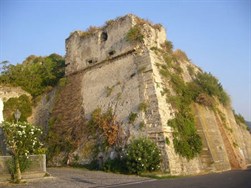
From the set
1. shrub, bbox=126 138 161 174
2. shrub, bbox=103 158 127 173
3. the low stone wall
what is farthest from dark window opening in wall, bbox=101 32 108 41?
the low stone wall

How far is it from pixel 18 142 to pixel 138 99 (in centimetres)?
640

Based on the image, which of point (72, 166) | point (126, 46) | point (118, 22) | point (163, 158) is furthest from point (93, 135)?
point (118, 22)

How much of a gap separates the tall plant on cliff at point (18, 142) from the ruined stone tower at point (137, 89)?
4905 millimetres

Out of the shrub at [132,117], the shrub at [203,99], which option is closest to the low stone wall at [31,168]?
the shrub at [132,117]

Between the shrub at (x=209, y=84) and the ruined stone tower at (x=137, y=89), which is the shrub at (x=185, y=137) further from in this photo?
the shrub at (x=209, y=84)

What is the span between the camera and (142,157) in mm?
12523

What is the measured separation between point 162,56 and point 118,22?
11.5 ft

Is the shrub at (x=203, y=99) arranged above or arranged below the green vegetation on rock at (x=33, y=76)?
below

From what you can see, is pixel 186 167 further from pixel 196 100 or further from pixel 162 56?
pixel 162 56

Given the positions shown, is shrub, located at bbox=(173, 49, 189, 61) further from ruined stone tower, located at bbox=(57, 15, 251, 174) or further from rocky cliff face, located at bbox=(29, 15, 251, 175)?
ruined stone tower, located at bbox=(57, 15, 251, 174)

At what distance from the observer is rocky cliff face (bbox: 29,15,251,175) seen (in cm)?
1398

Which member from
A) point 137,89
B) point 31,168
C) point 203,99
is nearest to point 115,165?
point 31,168

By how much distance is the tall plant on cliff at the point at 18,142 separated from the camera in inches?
408

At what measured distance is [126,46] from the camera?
56.2ft
